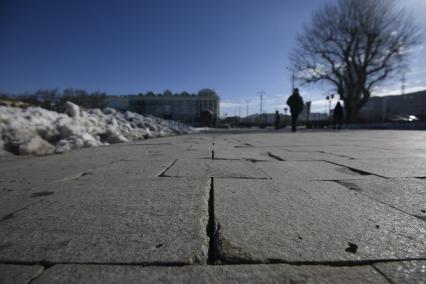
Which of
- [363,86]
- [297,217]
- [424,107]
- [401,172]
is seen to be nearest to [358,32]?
[363,86]

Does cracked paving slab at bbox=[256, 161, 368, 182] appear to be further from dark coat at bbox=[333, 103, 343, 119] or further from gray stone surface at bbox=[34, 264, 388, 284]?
dark coat at bbox=[333, 103, 343, 119]

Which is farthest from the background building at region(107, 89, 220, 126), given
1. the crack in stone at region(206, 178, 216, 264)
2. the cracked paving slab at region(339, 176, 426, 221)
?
the crack in stone at region(206, 178, 216, 264)

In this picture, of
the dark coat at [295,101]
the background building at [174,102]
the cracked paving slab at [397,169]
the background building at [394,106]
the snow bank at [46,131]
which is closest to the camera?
the cracked paving slab at [397,169]

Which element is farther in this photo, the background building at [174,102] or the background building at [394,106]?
the background building at [174,102]

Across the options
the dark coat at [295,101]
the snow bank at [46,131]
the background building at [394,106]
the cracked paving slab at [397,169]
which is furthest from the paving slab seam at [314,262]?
the background building at [394,106]

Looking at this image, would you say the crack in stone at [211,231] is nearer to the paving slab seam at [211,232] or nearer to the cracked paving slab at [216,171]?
the paving slab seam at [211,232]

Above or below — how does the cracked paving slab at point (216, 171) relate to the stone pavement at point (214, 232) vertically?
below

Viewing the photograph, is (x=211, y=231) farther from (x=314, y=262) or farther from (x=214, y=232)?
(x=314, y=262)

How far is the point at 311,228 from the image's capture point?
3.72 feet

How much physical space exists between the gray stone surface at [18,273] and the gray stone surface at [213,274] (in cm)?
3

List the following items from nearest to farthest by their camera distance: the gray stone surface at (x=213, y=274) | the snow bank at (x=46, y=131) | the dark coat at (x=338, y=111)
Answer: the gray stone surface at (x=213, y=274) → the snow bank at (x=46, y=131) → the dark coat at (x=338, y=111)

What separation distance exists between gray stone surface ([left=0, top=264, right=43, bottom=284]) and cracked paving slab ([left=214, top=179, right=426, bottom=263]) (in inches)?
21.0

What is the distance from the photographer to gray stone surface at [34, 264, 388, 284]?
812 mm

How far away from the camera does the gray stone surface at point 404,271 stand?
2.68 ft
